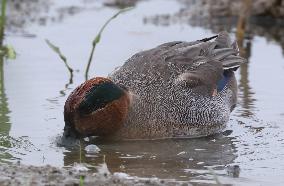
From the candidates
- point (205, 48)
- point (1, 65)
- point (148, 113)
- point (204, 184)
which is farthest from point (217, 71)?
point (1, 65)

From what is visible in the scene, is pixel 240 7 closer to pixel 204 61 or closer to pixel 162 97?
pixel 204 61

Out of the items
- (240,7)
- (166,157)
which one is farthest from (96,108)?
(240,7)

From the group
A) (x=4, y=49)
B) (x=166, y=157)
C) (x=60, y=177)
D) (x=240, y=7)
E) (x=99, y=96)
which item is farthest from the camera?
(x=240, y=7)

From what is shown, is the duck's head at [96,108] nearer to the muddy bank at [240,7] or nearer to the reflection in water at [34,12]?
the reflection in water at [34,12]

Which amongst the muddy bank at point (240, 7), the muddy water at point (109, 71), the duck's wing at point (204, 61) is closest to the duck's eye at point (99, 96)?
the muddy water at point (109, 71)

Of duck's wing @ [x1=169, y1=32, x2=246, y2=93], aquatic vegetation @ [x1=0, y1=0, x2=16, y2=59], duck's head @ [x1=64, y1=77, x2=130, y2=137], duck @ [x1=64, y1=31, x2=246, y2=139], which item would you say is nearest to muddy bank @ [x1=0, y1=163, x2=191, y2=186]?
duck's head @ [x1=64, y1=77, x2=130, y2=137]

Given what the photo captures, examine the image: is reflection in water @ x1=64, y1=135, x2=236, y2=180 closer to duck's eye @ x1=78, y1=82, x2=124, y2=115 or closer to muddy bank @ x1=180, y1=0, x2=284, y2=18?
duck's eye @ x1=78, y1=82, x2=124, y2=115

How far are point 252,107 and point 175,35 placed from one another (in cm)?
364

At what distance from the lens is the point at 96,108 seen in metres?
7.80

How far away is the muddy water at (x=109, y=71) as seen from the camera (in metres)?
7.36

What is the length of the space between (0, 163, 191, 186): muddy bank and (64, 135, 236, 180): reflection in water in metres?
0.37

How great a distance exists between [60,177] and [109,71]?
14.4 feet

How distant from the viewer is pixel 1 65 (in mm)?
10812

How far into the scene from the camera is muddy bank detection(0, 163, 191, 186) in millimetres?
6262
